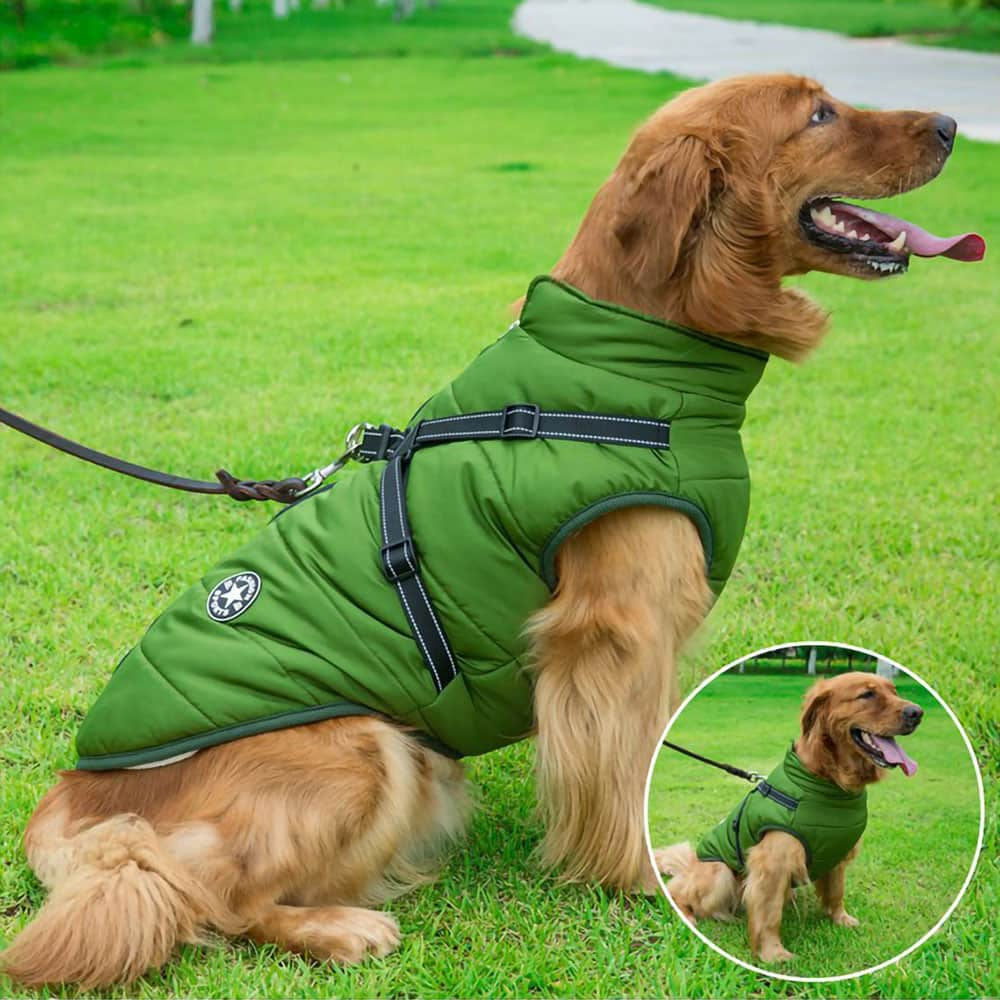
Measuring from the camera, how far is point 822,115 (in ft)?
10.4

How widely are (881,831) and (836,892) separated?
171 mm

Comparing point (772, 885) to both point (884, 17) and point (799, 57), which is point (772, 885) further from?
point (884, 17)

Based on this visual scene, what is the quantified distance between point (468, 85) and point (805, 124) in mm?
24789

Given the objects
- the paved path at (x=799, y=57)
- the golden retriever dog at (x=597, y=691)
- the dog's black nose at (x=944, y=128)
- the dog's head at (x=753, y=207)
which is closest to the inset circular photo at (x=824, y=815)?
the golden retriever dog at (x=597, y=691)

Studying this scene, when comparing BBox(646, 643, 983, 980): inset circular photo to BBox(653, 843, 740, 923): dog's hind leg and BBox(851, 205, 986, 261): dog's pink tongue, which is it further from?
BBox(851, 205, 986, 261): dog's pink tongue

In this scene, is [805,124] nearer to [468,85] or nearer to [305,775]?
[305,775]

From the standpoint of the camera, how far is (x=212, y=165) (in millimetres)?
16750

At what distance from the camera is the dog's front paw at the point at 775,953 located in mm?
2873

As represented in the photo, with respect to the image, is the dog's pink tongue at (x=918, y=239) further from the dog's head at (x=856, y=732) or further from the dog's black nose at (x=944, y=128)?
the dog's head at (x=856, y=732)

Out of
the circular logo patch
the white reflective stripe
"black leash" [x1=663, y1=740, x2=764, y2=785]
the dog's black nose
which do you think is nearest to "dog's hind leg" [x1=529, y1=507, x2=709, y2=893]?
"black leash" [x1=663, y1=740, x2=764, y2=785]

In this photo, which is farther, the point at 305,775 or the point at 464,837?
the point at 464,837

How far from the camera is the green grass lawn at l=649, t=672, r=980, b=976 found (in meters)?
2.84

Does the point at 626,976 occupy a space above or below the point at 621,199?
below

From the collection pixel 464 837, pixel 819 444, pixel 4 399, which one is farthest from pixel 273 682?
pixel 4 399
